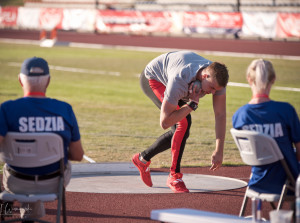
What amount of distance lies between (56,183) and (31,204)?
1.13 ft

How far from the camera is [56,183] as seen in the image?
4.96 meters

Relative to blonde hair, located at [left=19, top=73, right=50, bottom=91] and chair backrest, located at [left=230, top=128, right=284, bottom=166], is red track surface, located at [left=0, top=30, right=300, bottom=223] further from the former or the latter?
blonde hair, located at [left=19, top=73, right=50, bottom=91]

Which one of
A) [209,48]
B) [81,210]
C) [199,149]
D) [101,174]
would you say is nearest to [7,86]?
[199,149]

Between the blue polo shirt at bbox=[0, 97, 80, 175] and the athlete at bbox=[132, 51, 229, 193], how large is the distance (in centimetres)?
167

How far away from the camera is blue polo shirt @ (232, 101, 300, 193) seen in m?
4.97

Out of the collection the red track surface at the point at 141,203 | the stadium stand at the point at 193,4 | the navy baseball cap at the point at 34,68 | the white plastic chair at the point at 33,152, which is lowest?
the red track surface at the point at 141,203

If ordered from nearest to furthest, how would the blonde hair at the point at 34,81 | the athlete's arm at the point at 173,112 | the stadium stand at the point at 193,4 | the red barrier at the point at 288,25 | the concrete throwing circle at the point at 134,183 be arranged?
the blonde hair at the point at 34,81 < the athlete's arm at the point at 173,112 < the concrete throwing circle at the point at 134,183 < the red barrier at the point at 288,25 < the stadium stand at the point at 193,4

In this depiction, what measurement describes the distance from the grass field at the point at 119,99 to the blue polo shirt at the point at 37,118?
435cm

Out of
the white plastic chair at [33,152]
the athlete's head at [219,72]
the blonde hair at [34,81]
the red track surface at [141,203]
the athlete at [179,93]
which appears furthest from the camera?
the red track surface at [141,203]

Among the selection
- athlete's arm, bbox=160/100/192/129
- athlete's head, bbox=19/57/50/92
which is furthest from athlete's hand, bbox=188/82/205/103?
athlete's head, bbox=19/57/50/92

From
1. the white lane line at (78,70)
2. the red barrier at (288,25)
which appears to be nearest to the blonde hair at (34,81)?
the white lane line at (78,70)

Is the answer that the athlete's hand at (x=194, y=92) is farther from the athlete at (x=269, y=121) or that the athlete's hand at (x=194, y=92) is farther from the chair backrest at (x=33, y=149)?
the chair backrest at (x=33, y=149)

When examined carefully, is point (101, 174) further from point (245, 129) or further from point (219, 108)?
point (245, 129)

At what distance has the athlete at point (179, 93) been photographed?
20.2 feet
